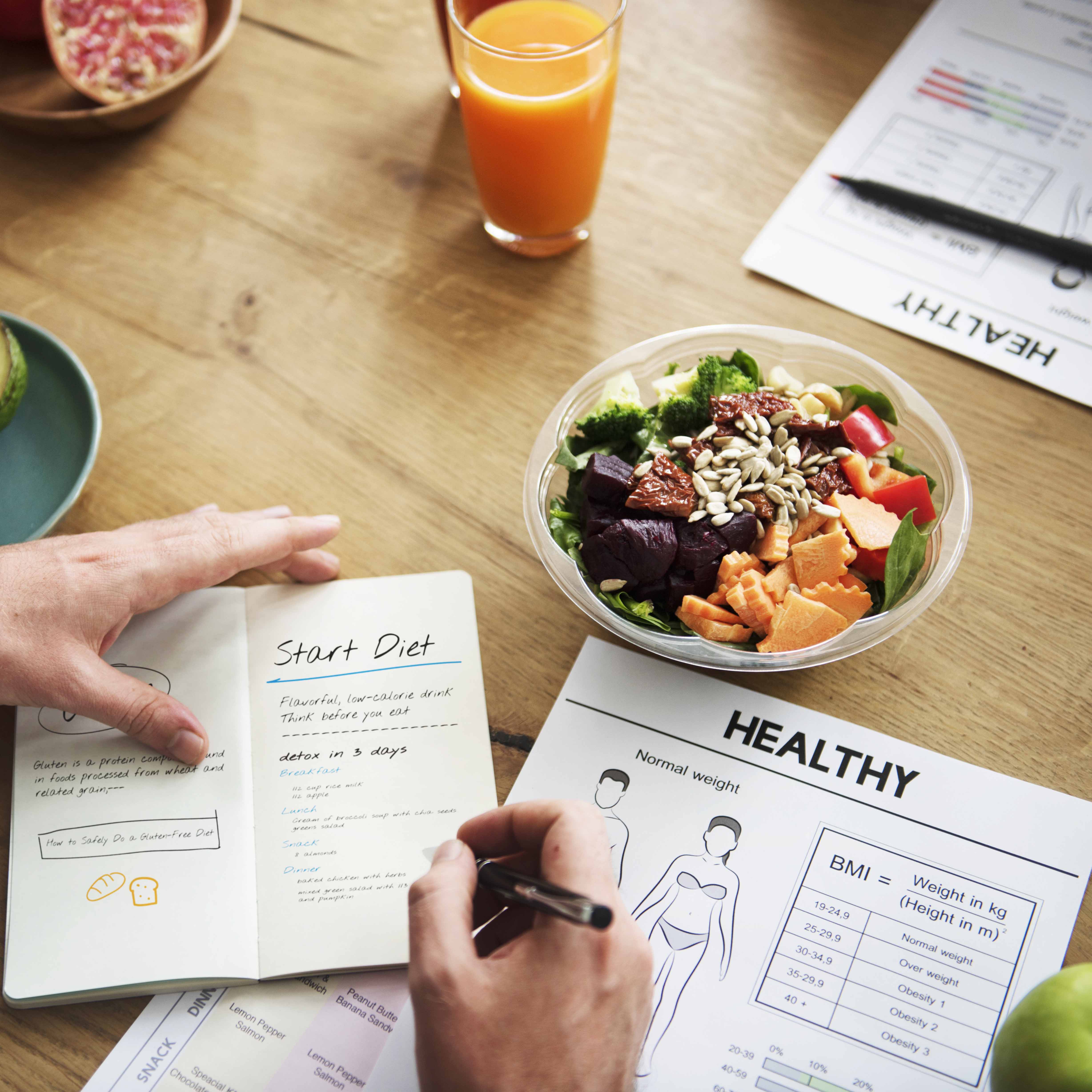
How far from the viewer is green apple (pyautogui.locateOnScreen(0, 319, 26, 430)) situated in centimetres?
92

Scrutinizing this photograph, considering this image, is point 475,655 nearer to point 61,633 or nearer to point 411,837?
point 411,837

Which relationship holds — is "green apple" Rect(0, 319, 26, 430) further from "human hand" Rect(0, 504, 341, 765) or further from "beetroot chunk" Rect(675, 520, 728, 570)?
"beetroot chunk" Rect(675, 520, 728, 570)

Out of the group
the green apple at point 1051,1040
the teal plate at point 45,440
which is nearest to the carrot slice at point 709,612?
the green apple at point 1051,1040

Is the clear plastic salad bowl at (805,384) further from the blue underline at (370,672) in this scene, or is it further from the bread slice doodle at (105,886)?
the bread slice doodle at (105,886)

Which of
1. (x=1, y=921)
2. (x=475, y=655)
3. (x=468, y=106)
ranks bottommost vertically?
(x=1, y=921)

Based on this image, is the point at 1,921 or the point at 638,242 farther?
the point at 638,242

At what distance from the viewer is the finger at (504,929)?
2.29 feet

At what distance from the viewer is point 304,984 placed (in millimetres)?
731

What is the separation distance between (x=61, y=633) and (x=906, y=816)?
77cm

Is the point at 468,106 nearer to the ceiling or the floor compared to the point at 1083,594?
nearer to the ceiling

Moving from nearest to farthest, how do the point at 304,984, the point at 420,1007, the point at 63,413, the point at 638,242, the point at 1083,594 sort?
the point at 420,1007, the point at 304,984, the point at 1083,594, the point at 63,413, the point at 638,242

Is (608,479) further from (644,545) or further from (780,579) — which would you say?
(780,579)

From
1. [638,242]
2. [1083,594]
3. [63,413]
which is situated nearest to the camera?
[1083,594]

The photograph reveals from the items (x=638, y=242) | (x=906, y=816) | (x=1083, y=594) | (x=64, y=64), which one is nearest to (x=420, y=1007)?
(x=906, y=816)
